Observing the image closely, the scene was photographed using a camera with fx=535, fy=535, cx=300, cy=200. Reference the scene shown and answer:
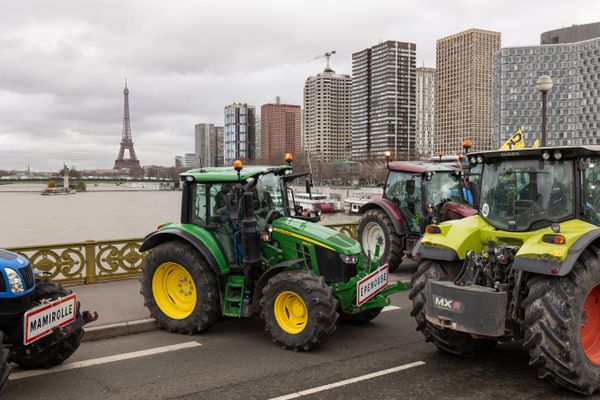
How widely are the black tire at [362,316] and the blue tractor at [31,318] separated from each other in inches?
133

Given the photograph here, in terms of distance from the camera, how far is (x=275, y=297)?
6324mm

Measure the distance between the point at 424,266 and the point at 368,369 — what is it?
4.13ft

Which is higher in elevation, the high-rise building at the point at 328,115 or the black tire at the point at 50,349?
the high-rise building at the point at 328,115

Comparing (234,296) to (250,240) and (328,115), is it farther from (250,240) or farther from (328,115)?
(328,115)

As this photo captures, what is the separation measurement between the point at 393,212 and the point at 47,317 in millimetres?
7475

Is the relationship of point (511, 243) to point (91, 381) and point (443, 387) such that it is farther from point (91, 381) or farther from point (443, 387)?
point (91, 381)

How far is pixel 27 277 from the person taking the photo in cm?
526

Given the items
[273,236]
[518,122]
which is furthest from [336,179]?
[273,236]

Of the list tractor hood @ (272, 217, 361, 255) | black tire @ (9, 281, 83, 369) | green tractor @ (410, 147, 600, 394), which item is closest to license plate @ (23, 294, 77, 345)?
black tire @ (9, 281, 83, 369)

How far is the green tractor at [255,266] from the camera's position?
6.32 meters

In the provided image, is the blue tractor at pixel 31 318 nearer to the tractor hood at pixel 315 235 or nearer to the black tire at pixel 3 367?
the black tire at pixel 3 367

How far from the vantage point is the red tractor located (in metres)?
10.8

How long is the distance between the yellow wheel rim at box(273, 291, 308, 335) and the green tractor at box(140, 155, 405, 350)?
0.01m

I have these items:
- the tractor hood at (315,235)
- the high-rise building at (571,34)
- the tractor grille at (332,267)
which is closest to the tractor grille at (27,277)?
the tractor hood at (315,235)
